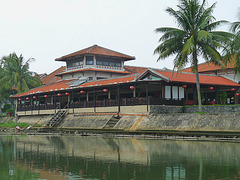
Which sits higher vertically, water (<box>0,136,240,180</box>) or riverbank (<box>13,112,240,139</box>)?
riverbank (<box>13,112,240,139</box>)

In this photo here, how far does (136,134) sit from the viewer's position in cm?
2573

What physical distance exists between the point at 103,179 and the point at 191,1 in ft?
75.8

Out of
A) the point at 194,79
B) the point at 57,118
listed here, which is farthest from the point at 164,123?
the point at 57,118

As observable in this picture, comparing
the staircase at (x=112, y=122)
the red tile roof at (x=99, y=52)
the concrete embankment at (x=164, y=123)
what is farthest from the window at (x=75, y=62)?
the staircase at (x=112, y=122)

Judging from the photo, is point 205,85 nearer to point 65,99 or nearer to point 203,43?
point 203,43

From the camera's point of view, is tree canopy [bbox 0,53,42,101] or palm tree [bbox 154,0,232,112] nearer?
palm tree [bbox 154,0,232,112]

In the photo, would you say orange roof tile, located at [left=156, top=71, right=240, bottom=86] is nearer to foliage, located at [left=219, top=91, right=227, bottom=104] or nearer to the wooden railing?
foliage, located at [left=219, top=91, right=227, bottom=104]

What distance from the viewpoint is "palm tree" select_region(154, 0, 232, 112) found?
95.8ft

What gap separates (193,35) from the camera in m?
29.3

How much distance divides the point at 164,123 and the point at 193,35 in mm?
8315

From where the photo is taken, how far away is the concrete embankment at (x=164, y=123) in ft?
78.5

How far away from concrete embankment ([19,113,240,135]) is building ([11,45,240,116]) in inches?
71.6

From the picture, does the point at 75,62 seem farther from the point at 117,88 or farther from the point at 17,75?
the point at 117,88

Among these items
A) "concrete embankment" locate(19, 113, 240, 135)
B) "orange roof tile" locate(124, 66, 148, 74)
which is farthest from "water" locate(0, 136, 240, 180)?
"orange roof tile" locate(124, 66, 148, 74)
